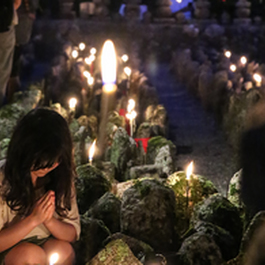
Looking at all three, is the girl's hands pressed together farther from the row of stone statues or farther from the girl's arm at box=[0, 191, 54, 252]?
the row of stone statues

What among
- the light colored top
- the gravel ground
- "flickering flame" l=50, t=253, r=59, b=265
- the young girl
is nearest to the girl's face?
the young girl

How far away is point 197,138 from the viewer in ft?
15.6

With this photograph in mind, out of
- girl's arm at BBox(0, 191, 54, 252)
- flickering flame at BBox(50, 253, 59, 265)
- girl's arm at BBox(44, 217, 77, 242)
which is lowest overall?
flickering flame at BBox(50, 253, 59, 265)

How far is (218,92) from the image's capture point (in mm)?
5199

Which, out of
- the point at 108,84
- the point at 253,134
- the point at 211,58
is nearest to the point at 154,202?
the point at 253,134

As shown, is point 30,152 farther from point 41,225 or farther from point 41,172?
point 41,225

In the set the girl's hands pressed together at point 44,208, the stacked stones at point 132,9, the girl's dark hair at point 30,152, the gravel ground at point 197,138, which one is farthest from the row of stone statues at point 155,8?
the girl's hands pressed together at point 44,208

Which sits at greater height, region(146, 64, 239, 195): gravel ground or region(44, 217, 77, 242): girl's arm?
region(44, 217, 77, 242): girl's arm

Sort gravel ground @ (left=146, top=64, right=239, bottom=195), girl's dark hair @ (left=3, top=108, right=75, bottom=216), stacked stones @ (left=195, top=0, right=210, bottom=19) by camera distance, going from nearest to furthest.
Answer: girl's dark hair @ (left=3, top=108, right=75, bottom=216)
gravel ground @ (left=146, top=64, right=239, bottom=195)
stacked stones @ (left=195, top=0, right=210, bottom=19)

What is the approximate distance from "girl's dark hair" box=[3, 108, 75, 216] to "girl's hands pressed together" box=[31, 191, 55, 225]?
0.18 ft

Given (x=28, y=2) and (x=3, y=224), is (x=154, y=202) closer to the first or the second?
(x=3, y=224)

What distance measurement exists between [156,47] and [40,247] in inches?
290

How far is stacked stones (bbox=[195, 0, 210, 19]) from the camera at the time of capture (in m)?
9.16

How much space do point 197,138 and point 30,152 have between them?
127 inches
